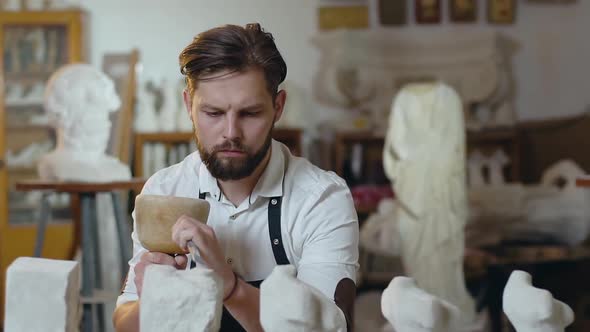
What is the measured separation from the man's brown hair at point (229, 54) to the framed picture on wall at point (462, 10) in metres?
5.38

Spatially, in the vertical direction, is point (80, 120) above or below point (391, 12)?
below

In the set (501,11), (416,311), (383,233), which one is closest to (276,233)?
(416,311)

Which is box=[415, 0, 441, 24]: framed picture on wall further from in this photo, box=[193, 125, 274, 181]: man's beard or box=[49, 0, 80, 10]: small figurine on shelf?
box=[193, 125, 274, 181]: man's beard

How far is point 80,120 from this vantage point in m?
4.39

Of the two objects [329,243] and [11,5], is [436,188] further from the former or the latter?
[11,5]

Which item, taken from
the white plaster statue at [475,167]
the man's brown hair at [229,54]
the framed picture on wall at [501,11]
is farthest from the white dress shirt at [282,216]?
the framed picture on wall at [501,11]

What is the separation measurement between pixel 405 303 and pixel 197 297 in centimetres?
29

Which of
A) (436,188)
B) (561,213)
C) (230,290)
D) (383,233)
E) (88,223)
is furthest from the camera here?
(561,213)

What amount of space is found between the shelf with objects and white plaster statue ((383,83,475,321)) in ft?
8.50

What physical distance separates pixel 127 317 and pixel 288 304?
0.60 m

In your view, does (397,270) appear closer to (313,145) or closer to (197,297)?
(313,145)

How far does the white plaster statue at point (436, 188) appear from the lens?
451cm

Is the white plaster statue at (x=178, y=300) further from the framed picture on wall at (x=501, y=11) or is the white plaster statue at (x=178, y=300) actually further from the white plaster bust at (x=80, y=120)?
the framed picture on wall at (x=501, y=11)

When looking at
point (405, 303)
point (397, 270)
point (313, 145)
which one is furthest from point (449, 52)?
point (405, 303)
